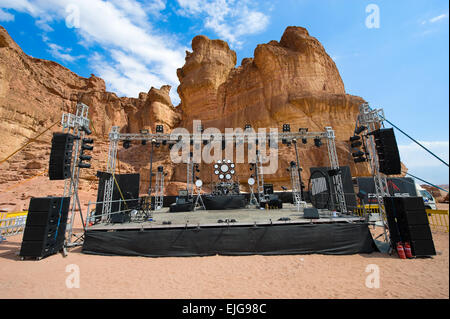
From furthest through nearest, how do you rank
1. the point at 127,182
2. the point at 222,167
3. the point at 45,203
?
the point at 222,167
the point at 127,182
the point at 45,203

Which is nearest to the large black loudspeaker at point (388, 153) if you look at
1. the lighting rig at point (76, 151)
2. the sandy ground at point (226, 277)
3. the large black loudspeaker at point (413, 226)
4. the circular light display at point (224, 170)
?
the large black loudspeaker at point (413, 226)

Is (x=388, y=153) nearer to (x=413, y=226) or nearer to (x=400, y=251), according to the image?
(x=413, y=226)

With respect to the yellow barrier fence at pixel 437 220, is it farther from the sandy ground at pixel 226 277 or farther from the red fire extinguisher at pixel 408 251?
the red fire extinguisher at pixel 408 251

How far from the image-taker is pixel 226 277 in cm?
454

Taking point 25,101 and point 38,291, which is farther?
point 25,101

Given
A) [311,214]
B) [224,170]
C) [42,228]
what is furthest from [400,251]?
[42,228]

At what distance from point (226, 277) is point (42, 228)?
5827 mm

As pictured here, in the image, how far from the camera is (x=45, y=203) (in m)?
5.84

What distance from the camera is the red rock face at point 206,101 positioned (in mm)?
23422

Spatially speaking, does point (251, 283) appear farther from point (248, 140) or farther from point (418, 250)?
point (248, 140)

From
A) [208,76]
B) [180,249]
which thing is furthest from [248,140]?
[208,76]

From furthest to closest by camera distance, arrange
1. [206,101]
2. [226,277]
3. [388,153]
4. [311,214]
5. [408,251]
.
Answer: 1. [206,101]
2. [311,214]
3. [388,153]
4. [408,251]
5. [226,277]

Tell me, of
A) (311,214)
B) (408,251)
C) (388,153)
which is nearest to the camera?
(408,251)

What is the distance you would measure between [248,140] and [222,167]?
3041 mm
